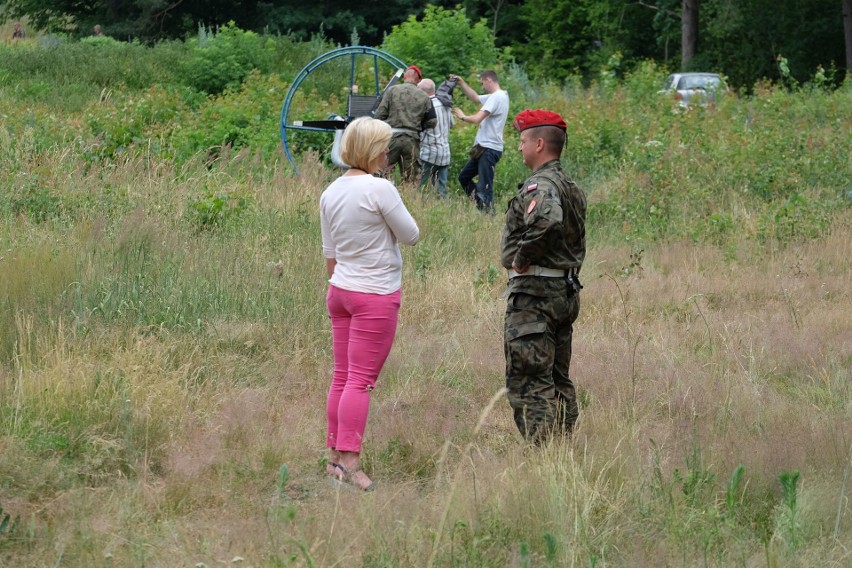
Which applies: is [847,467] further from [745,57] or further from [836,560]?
[745,57]

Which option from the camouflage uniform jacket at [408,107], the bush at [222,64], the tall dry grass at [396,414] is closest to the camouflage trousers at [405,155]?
the camouflage uniform jacket at [408,107]

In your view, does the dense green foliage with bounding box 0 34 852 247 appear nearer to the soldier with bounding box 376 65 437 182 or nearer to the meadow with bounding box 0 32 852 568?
the meadow with bounding box 0 32 852 568

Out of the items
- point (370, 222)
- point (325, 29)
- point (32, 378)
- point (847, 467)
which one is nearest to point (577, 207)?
point (370, 222)

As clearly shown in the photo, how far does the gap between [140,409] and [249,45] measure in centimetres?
1611

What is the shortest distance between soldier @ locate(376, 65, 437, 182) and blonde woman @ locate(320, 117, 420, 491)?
6927 mm

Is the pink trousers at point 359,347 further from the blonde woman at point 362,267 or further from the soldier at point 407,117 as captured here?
the soldier at point 407,117

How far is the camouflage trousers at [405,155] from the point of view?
40.0ft

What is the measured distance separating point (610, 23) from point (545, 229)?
40767mm

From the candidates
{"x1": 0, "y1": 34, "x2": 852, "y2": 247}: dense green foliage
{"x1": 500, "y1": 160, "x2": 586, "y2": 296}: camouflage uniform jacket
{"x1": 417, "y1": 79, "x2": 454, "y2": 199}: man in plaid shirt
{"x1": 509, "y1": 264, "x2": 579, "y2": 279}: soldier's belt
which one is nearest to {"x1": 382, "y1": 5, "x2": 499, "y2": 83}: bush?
{"x1": 0, "y1": 34, "x2": 852, "y2": 247}: dense green foliage

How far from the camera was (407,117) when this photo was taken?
12055 millimetres

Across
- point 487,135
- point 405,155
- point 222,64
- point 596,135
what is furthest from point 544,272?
point 222,64

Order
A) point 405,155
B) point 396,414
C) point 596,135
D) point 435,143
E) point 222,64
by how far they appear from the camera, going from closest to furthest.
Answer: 1. point 396,414
2. point 405,155
3. point 435,143
4. point 596,135
5. point 222,64

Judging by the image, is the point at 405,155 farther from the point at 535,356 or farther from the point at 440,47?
the point at 535,356

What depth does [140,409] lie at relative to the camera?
5.39 m
